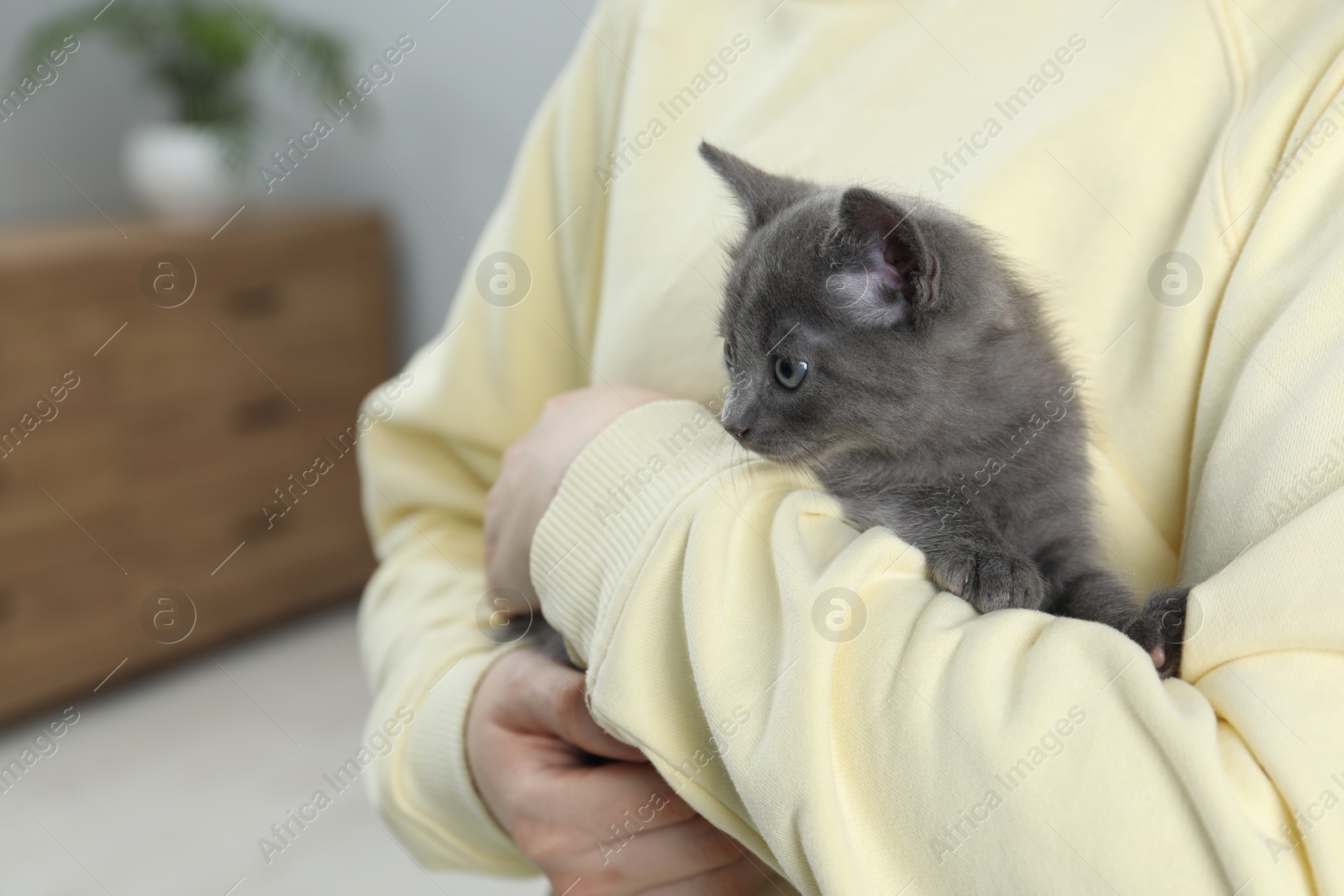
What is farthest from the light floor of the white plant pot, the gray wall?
the white plant pot

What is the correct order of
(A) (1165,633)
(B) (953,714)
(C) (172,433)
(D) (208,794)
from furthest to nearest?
(C) (172,433) → (D) (208,794) → (A) (1165,633) → (B) (953,714)

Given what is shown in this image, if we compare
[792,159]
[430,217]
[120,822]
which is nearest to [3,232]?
[430,217]

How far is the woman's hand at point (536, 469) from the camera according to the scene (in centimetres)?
91

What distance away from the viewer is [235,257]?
127 inches

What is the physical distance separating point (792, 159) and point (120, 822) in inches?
99.6

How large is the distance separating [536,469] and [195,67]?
309 centimetres

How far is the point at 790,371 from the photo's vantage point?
37.2 inches

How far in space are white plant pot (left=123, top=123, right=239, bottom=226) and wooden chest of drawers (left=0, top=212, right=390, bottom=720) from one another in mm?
117

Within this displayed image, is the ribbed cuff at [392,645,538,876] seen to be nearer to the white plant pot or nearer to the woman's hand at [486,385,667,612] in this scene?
the woman's hand at [486,385,667,612]

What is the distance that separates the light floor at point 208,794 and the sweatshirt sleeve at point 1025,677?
187 cm

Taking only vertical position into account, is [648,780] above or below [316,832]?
above

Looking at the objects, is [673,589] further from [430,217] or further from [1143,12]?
[430,217]

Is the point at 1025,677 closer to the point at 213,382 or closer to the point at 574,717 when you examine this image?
the point at 574,717

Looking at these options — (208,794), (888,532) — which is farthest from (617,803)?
(208,794)
